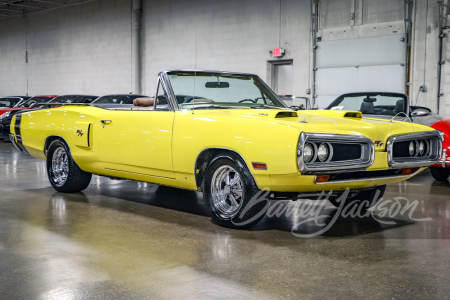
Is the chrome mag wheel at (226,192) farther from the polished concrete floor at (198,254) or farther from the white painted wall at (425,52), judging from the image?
the white painted wall at (425,52)

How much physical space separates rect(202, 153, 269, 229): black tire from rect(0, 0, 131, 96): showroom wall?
18281 millimetres

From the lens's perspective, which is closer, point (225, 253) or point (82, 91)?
point (225, 253)

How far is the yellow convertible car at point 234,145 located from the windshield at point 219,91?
0.01 metres

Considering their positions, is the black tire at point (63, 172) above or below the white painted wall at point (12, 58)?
below

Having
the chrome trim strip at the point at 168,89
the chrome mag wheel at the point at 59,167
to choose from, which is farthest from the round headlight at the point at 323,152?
the chrome mag wheel at the point at 59,167

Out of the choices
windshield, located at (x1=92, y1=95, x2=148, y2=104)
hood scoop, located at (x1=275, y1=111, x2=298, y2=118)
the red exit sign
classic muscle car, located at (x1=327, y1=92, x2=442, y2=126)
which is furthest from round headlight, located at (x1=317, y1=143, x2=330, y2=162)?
the red exit sign

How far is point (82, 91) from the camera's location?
24906 mm

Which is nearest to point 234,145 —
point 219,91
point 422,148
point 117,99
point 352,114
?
point 219,91

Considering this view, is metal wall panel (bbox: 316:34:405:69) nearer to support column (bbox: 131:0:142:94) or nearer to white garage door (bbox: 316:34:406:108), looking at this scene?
white garage door (bbox: 316:34:406:108)

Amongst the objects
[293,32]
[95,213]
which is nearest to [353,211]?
[95,213]

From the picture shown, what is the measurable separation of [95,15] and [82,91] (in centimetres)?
360

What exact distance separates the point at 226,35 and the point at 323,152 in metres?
15.0

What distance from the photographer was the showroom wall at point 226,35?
16.8m

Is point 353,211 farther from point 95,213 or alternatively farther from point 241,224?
point 95,213
